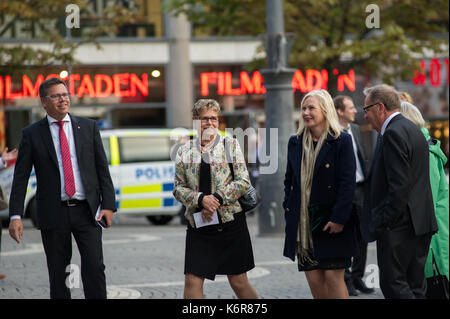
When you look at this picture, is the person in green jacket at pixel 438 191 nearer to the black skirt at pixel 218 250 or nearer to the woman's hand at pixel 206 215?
the black skirt at pixel 218 250

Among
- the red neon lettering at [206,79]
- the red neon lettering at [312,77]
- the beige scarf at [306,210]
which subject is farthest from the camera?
the red neon lettering at [206,79]

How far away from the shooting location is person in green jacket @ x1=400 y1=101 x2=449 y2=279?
6941 mm

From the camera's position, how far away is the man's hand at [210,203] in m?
6.11

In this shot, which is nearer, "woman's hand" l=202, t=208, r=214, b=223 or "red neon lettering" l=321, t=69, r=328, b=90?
"woman's hand" l=202, t=208, r=214, b=223

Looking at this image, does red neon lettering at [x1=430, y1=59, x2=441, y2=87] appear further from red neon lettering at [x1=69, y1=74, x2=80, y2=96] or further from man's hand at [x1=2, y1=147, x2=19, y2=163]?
man's hand at [x1=2, y1=147, x2=19, y2=163]

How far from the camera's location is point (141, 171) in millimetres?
16938

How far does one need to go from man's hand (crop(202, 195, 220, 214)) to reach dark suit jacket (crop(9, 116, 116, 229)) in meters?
0.71

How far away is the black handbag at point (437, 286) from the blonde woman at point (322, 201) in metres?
1.25

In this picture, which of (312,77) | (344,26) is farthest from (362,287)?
(312,77)

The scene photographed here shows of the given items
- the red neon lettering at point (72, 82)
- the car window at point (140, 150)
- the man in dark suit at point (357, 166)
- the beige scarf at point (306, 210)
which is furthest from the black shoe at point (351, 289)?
the car window at point (140, 150)

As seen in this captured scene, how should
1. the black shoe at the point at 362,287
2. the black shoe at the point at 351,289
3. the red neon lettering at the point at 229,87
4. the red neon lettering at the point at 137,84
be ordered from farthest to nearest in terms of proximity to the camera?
the red neon lettering at the point at 229,87
the red neon lettering at the point at 137,84
the black shoe at the point at 362,287
the black shoe at the point at 351,289

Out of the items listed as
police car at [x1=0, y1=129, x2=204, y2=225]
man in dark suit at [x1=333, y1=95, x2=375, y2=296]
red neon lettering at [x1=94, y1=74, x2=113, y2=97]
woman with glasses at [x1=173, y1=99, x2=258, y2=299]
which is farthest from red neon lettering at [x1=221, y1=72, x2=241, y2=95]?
woman with glasses at [x1=173, y1=99, x2=258, y2=299]

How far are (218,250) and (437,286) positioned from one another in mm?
1920
